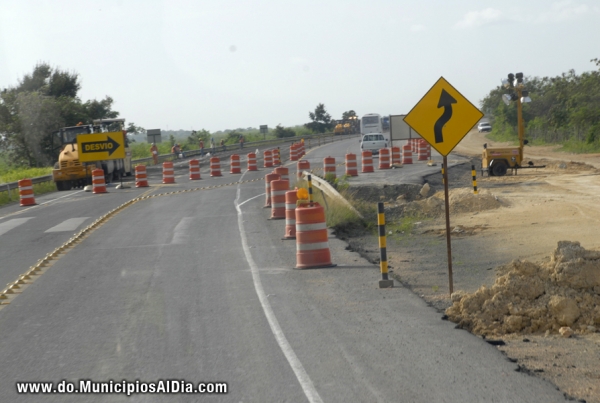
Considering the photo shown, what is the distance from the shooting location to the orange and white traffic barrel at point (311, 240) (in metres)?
Answer: 12.6

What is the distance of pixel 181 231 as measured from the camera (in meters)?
18.5

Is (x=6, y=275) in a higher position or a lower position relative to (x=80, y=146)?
lower

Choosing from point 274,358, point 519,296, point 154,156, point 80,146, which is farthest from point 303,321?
point 154,156

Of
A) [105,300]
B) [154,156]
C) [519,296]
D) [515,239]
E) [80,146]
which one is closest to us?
[519,296]

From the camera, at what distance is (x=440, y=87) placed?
10398mm

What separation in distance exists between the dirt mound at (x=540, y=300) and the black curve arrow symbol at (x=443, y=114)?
219cm

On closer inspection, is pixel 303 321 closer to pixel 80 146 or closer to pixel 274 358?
pixel 274 358

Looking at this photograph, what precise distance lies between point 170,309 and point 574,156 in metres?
39.5

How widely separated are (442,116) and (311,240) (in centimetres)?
336

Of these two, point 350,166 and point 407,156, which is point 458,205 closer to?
point 350,166

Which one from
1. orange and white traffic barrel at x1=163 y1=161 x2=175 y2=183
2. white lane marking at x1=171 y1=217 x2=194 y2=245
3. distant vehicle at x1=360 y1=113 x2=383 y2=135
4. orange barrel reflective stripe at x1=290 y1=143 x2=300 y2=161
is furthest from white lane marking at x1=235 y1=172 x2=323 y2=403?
distant vehicle at x1=360 y1=113 x2=383 y2=135

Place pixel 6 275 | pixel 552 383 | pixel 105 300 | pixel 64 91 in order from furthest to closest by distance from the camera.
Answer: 1. pixel 64 91
2. pixel 6 275
3. pixel 105 300
4. pixel 552 383

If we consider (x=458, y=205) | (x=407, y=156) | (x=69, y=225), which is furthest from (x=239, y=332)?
(x=407, y=156)

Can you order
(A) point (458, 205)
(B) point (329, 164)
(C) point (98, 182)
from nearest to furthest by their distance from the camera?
(A) point (458, 205) < (C) point (98, 182) < (B) point (329, 164)
